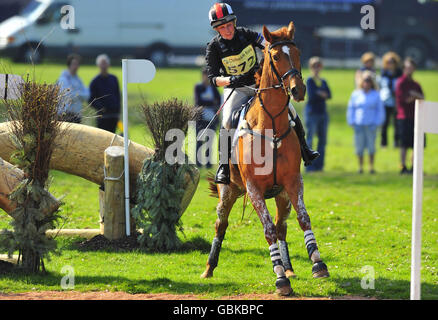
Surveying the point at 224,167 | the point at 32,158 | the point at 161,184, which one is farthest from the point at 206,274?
the point at 32,158

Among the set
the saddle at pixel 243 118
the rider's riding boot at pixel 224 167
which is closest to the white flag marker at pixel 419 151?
the saddle at pixel 243 118

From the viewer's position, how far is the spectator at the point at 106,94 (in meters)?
13.9

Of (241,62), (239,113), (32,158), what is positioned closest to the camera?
(32,158)

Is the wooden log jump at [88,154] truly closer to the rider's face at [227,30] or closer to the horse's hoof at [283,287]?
the rider's face at [227,30]

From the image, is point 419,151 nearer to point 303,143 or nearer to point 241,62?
point 303,143

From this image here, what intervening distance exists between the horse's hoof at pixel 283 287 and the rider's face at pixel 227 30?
2.81 meters

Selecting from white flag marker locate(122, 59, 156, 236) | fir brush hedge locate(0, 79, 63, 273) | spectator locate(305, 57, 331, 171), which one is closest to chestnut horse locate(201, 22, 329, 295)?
fir brush hedge locate(0, 79, 63, 273)

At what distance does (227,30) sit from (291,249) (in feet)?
10.1

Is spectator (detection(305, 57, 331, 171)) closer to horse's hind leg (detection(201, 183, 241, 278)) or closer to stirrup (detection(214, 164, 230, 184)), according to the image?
horse's hind leg (detection(201, 183, 241, 278))

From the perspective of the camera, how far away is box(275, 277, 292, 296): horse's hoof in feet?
22.6

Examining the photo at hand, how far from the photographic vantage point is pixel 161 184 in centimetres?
887
